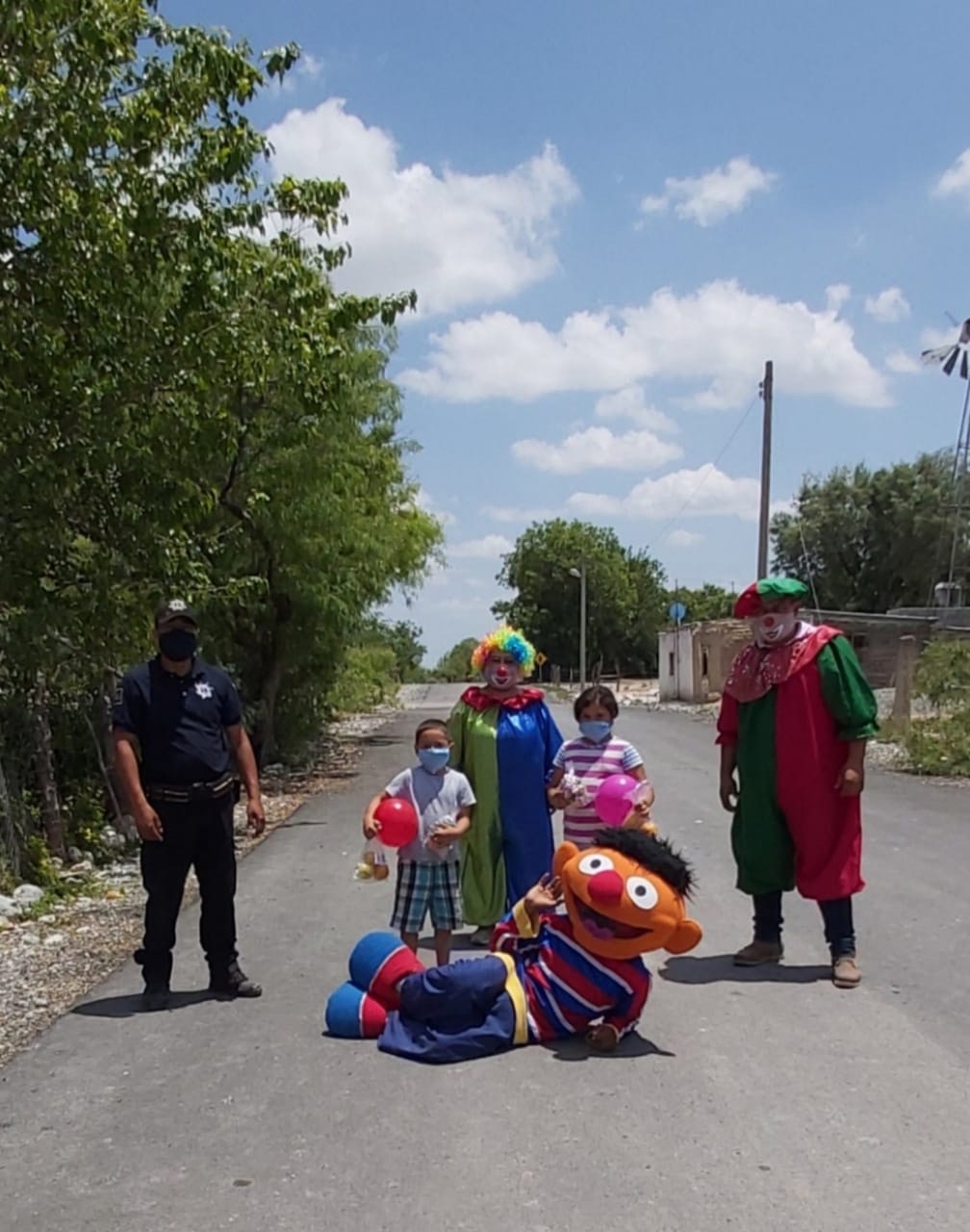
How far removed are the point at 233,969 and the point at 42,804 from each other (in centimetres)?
500

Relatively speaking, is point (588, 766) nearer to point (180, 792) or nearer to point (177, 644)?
point (180, 792)

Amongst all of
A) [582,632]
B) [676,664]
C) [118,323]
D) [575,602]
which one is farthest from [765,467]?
[575,602]

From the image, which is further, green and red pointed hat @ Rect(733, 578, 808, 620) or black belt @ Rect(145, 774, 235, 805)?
green and red pointed hat @ Rect(733, 578, 808, 620)

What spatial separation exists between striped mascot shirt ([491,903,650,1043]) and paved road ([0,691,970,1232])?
12 centimetres

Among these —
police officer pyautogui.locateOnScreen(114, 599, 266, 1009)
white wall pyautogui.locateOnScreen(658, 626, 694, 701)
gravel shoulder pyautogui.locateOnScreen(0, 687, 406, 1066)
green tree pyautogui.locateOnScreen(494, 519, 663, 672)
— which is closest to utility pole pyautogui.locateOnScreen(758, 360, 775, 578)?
white wall pyautogui.locateOnScreen(658, 626, 694, 701)

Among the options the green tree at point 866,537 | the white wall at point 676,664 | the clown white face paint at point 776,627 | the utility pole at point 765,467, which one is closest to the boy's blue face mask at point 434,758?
the clown white face paint at point 776,627

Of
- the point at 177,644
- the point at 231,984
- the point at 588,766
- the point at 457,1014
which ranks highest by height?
the point at 177,644

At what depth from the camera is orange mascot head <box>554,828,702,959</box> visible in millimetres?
5480

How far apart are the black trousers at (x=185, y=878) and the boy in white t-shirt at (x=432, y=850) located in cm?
76

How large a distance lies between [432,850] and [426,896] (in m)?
0.26

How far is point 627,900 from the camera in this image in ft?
18.0

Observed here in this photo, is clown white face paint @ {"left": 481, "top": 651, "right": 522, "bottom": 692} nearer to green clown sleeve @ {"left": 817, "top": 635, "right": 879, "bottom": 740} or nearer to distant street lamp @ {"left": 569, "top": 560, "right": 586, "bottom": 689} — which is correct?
green clown sleeve @ {"left": 817, "top": 635, "right": 879, "bottom": 740}

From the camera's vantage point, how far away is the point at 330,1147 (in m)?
4.59

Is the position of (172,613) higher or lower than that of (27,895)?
higher
